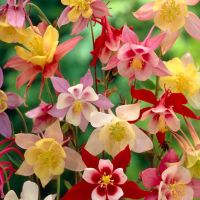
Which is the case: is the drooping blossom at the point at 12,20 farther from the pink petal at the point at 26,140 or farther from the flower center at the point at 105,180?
the flower center at the point at 105,180

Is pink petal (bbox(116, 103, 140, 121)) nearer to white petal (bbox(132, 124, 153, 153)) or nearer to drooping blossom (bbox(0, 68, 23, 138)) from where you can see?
white petal (bbox(132, 124, 153, 153))

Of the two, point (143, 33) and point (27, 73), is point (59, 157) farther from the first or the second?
point (143, 33)

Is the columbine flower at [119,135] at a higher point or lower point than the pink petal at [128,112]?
lower

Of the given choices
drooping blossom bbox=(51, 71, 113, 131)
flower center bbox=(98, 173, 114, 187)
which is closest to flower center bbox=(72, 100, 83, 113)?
drooping blossom bbox=(51, 71, 113, 131)

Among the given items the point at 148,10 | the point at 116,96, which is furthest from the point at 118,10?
Result: the point at 148,10

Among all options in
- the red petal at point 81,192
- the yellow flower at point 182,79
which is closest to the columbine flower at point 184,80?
the yellow flower at point 182,79

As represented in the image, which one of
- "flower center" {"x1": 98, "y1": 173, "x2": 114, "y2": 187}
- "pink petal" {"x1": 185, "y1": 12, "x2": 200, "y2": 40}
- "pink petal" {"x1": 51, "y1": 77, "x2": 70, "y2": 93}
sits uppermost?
"pink petal" {"x1": 185, "y1": 12, "x2": 200, "y2": 40}

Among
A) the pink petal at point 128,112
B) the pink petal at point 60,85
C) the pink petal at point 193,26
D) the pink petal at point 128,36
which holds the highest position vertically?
the pink petal at point 128,36
